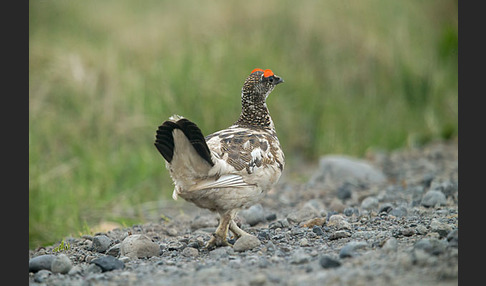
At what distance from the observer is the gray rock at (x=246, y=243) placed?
5.17m

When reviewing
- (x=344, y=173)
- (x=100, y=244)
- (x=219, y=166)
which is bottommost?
(x=100, y=244)

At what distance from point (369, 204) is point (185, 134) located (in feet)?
9.43

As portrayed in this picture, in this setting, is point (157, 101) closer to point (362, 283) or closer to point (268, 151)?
point (268, 151)

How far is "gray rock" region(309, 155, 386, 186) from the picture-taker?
9164 millimetres

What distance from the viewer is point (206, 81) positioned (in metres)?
10.6

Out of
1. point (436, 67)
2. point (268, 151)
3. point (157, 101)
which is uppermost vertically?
point (436, 67)

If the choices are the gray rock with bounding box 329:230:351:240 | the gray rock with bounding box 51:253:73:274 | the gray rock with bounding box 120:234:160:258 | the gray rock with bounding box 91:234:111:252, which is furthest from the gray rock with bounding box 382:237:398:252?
the gray rock with bounding box 91:234:111:252

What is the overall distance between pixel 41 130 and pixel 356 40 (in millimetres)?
6237

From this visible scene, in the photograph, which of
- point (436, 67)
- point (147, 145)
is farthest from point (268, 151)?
point (436, 67)

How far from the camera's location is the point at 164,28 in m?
12.5

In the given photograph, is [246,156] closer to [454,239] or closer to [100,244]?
[100,244]

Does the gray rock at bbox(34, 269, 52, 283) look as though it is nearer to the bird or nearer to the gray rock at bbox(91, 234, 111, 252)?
the gray rock at bbox(91, 234, 111, 252)

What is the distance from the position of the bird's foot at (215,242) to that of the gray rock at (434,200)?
2468 millimetres

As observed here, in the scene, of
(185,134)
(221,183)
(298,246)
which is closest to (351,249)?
(298,246)
